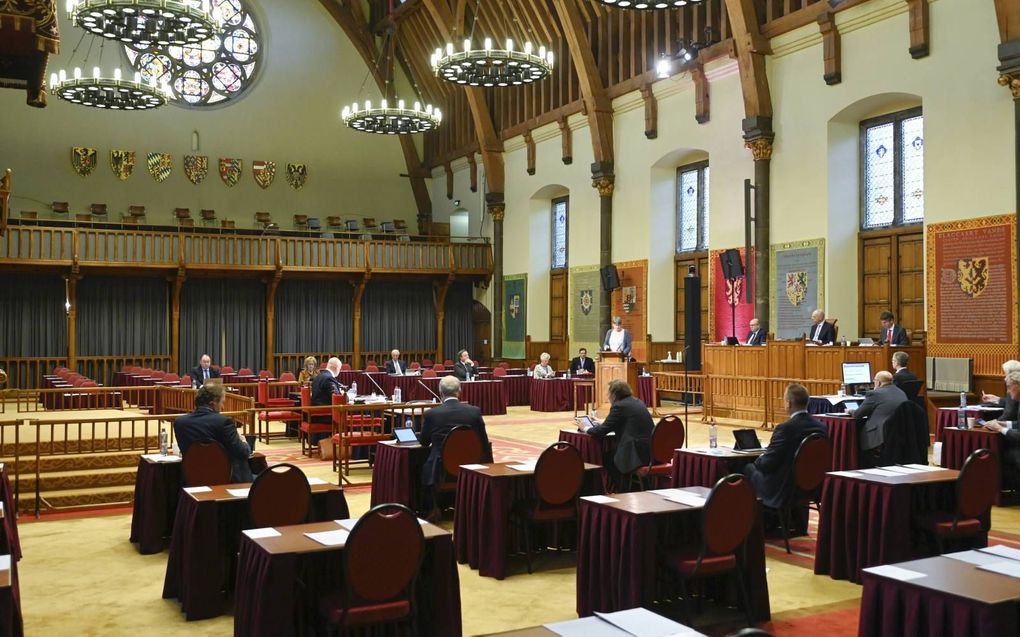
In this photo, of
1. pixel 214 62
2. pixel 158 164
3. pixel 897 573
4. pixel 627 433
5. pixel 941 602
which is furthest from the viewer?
pixel 214 62

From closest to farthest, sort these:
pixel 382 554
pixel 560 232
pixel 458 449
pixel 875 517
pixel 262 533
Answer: pixel 382 554
pixel 262 533
pixel 875 517
pixel 458 449
pixel 560 232

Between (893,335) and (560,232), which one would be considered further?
(560,232)

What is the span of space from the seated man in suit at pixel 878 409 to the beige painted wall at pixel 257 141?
19.2 m

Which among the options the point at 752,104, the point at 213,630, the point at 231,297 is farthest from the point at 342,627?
the point at 231,297

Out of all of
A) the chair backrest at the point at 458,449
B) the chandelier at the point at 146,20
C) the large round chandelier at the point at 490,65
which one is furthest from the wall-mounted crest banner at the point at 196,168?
the chair backrest at the point at 458,449

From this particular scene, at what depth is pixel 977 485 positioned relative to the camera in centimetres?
537

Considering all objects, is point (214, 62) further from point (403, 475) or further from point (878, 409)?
point (878, 409)

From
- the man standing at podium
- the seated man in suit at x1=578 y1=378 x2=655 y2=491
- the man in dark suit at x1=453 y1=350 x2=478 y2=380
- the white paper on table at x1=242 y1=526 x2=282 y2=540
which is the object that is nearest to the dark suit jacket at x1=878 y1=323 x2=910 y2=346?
the man standing at podium

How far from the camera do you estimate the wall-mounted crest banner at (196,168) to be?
23.3m

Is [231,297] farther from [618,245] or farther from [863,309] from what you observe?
[863,309]

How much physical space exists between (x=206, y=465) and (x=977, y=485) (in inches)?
197

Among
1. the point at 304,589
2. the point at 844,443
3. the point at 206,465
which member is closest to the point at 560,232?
the point at 844,443

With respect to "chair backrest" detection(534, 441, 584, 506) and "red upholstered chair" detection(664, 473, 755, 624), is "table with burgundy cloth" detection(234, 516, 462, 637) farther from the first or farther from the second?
"chair backrest" detection(534, 441, 584, 506)

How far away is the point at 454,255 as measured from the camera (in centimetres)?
2369
